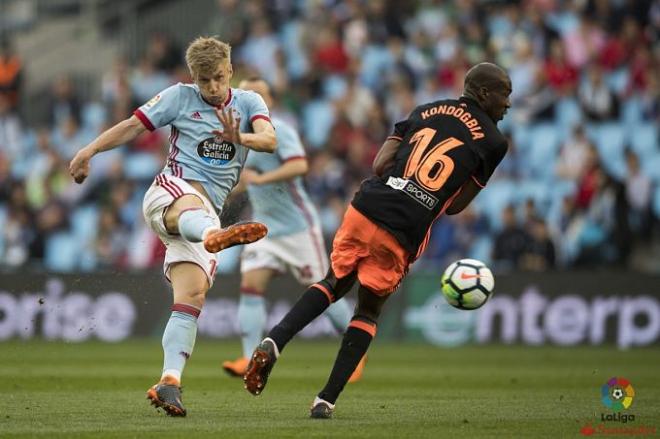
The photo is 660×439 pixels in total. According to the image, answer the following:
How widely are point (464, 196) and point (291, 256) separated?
13.7ft

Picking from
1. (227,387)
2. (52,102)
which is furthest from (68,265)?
(227,387)

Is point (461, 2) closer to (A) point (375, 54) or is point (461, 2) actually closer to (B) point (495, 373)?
(A) point (375, 54)

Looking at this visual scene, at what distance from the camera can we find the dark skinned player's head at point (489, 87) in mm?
8539

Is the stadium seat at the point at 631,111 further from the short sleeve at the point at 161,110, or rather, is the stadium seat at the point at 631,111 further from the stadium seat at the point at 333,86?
the short sleeve at the point at 161,110

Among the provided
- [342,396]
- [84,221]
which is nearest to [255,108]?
[342,396]

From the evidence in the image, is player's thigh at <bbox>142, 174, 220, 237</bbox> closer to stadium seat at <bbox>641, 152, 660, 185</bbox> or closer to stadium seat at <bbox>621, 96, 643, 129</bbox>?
stadium seat at <bbox>641, 152, 660, 185</bbox>

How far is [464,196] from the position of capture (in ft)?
28.3

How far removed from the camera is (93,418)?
324 inches

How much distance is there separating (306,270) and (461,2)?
11.2m

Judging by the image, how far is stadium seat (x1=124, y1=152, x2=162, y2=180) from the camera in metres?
23.1

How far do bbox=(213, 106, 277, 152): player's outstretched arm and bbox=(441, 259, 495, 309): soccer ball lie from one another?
6.38 ft

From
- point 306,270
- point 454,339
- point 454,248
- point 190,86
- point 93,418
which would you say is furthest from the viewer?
point 454,248

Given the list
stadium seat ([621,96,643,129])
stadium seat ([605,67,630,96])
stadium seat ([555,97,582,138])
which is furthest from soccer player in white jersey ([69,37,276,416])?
stadium seat ([605,67,630,96])

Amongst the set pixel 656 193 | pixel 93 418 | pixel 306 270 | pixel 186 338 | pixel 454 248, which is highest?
pixel 656 193
